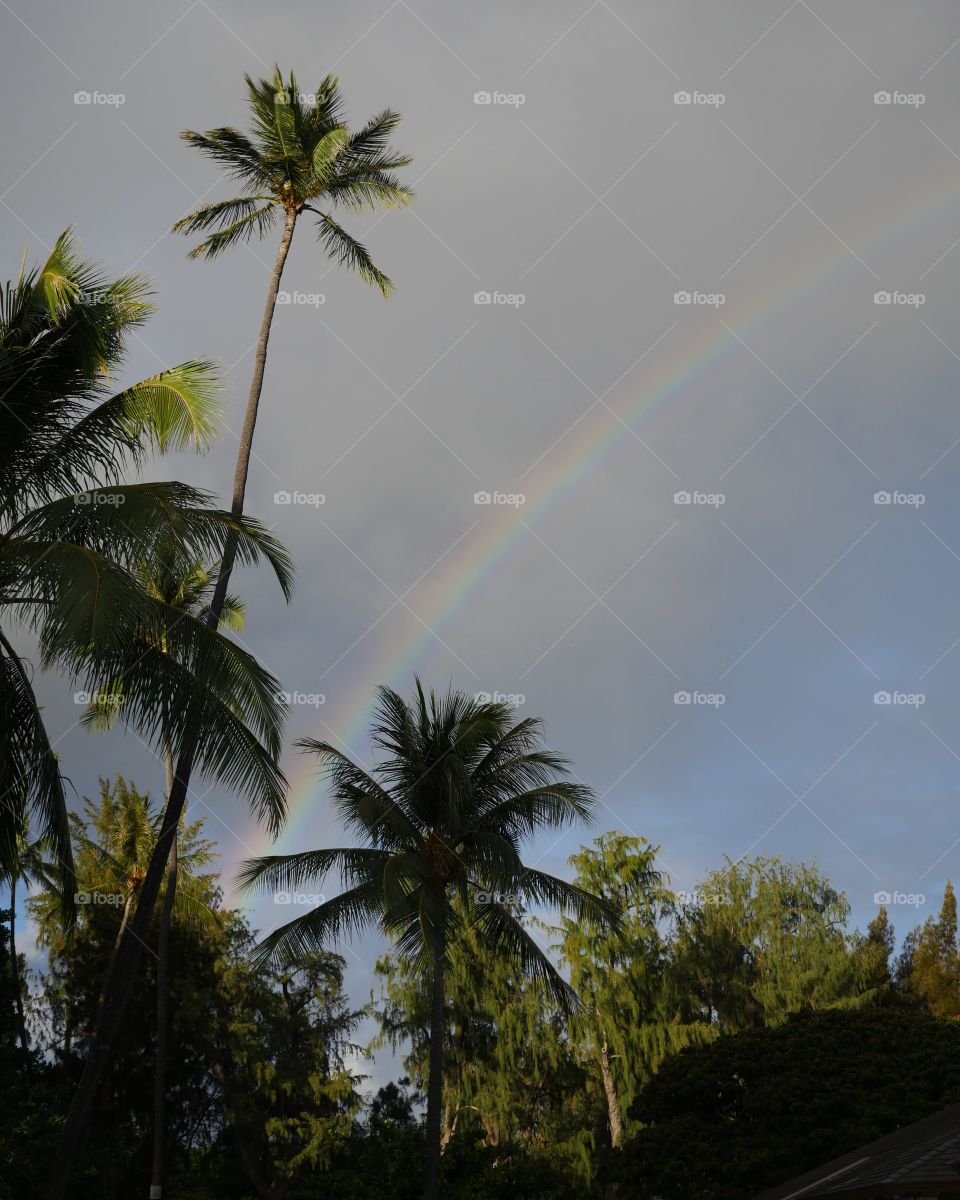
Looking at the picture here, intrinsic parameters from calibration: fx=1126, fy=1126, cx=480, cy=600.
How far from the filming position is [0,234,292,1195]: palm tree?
33.2 ft

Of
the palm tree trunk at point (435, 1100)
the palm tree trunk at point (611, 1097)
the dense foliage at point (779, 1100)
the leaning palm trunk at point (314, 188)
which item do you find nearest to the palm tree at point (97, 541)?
the leaning palm trunk at point (314, 188)

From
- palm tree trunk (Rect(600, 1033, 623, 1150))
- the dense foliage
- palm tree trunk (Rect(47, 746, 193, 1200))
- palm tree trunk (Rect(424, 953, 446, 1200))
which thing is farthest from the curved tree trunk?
palm tree trunk (Rect(600, 1033, 623, 1150))

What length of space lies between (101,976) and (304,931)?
18.8 metres

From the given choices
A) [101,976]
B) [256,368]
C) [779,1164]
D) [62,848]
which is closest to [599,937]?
[779,1164]

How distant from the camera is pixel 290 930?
1867cm

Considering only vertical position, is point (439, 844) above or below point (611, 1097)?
above

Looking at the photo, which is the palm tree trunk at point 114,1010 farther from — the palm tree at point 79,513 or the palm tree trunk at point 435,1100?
the palm tree trunk at point 435,1100

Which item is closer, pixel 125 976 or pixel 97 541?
pixel 97 541

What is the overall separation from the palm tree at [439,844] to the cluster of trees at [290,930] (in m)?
0.06

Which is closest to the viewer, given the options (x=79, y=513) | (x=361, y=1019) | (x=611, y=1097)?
(x=79, y=513)

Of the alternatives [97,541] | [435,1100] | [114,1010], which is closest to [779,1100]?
[435,1100]

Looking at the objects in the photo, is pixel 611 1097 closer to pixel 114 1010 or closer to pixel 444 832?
pixel 444 832

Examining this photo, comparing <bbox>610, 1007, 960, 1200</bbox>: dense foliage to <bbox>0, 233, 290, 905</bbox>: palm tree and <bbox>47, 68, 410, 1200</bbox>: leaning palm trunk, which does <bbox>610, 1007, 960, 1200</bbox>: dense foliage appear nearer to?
<bbox>47, 68, 410, 1200</bbox>: leaning palm trunk

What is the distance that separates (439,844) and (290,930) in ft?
10.2
